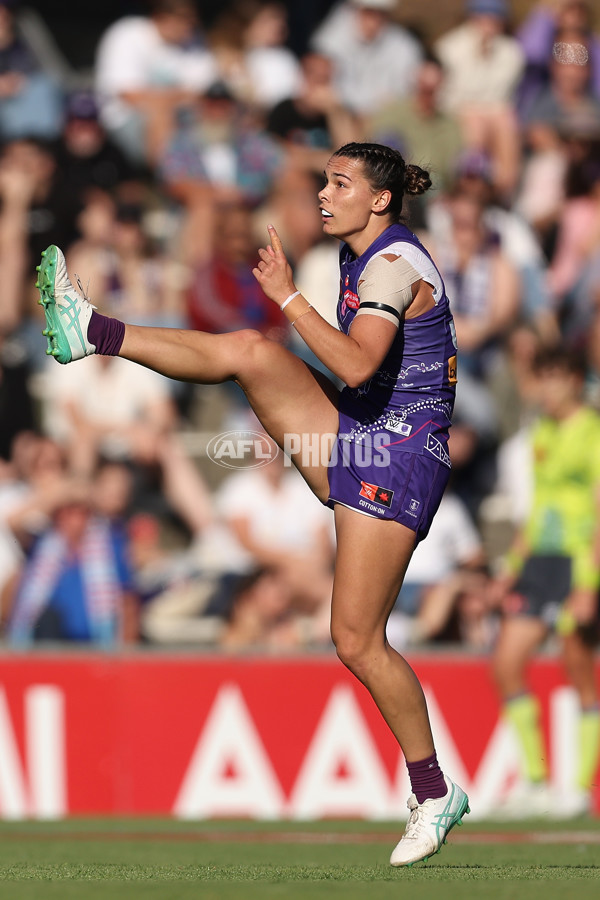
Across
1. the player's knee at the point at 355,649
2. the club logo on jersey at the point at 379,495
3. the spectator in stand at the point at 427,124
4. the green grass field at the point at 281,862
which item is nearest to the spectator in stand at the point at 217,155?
the spectator in stand at the point at 427,124

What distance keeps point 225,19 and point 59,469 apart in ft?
17.6

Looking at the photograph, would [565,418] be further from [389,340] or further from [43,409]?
[389,340]

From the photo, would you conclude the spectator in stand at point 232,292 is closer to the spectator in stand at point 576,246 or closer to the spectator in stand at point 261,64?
the spectator in stand at point 261,64

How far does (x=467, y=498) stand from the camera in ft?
35.3

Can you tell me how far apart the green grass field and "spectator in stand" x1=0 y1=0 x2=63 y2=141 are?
233 inches

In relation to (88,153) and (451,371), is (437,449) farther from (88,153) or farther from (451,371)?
(88,153)

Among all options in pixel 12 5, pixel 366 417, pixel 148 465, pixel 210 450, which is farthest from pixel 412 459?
pixel 12 5

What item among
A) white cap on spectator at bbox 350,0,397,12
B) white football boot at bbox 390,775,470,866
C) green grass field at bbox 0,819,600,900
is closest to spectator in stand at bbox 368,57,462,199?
white cap on spectator at bbox 350,0,397,12

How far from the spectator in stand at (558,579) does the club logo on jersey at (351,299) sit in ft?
14.0

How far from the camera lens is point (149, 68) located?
1242cm

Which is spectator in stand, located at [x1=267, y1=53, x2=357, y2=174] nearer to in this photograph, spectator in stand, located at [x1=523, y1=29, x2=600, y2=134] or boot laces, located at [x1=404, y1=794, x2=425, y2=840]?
spectator in stand, located at [x1=523, y1=29, x2=600, y2=134]

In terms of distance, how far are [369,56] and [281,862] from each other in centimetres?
859

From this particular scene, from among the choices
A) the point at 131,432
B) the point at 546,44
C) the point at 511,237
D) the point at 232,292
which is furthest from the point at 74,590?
the point at 546,44

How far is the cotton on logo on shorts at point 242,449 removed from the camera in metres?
7.06
